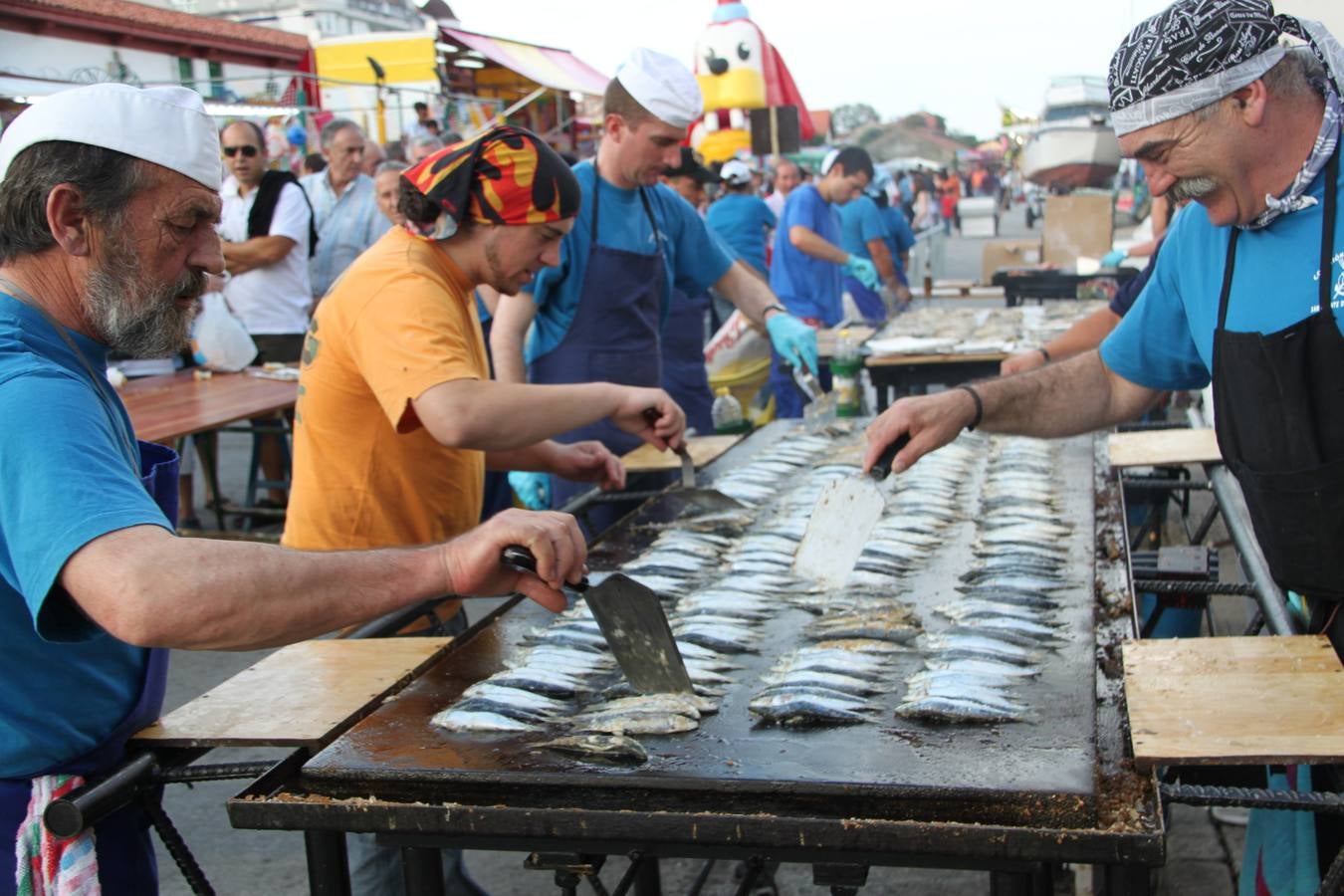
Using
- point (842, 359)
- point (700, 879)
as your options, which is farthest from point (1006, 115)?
point (700, 879)

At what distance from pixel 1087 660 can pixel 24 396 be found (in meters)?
2.17

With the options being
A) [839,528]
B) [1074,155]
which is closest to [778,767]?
[839,528]

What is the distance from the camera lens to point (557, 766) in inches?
86.3

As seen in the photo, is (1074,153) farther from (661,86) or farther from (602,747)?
(602,747)

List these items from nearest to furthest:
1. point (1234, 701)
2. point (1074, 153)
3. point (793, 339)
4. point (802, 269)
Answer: point (1234, 701)
point (793, 339)
point (802, 269)
point (1074, 153)

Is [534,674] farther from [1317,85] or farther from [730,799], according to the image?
[1317,85]

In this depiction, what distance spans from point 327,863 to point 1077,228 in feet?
45.7

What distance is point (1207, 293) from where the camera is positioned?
2.90m

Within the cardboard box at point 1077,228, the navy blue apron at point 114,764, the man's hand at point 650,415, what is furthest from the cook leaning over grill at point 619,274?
the cardboard box at point 1077,228

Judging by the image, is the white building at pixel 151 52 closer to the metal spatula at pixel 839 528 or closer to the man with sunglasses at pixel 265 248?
the man with sunglasses at pixel 265 248

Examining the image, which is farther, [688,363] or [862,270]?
[862,270]

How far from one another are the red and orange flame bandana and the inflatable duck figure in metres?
13.9

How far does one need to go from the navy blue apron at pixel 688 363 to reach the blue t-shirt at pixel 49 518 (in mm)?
4891

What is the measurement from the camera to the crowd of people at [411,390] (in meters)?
1.87
